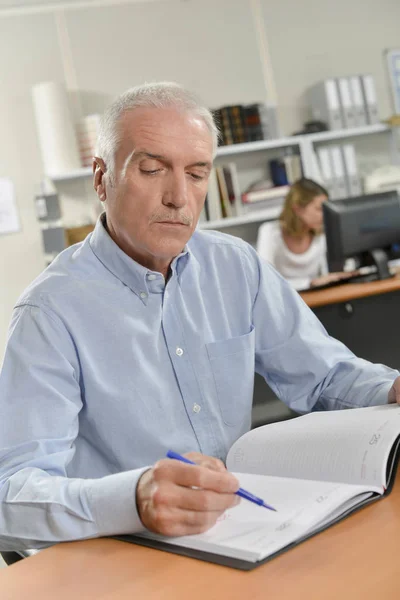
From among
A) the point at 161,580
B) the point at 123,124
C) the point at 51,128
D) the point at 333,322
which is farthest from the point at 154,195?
the point at 51,128

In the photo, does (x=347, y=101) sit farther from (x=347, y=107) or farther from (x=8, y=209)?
(x=8, y=209)

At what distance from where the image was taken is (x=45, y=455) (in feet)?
3.72

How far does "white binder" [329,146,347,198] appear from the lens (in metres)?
5.15

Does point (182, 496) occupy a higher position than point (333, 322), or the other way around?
point (182, 496)

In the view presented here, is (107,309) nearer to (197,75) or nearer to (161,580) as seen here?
(161,580)

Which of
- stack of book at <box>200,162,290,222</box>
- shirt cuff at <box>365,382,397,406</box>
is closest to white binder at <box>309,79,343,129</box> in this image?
stack of book at <box>200,162,290,222</box>

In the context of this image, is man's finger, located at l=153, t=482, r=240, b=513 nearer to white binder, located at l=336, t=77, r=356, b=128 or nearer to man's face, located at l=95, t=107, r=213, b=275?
man's face, located at l=95, t=107, r=213, b=275

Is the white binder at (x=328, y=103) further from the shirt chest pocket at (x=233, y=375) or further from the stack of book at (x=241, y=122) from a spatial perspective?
the shirt chest pocket at (x=233, y=375)

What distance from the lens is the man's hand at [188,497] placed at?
922mm

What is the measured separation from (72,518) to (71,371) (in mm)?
290

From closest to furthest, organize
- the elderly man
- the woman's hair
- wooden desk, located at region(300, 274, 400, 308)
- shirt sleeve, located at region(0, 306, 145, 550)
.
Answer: shirt sleeve, located at region(0, 306, 145, 550)
the elderly man
wooden desk, located at region(300, 274, 400, 308)
the woman's hair

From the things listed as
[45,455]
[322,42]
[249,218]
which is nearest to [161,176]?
[45,455]

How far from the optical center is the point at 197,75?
16.9 ft

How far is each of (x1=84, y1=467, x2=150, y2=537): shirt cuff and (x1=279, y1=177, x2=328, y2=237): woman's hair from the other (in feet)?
11.4
